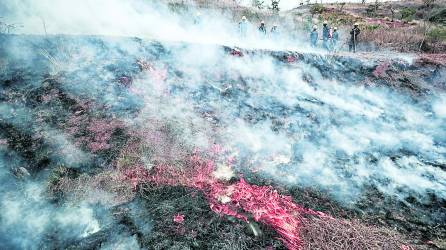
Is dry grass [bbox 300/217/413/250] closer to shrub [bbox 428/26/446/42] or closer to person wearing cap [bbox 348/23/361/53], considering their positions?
person wearing cap [bbox 348/23/361/53]

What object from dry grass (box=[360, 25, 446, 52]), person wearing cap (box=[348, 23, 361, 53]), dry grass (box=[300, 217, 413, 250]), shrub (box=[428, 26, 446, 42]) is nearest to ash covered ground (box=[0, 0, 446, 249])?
dry grass (box=[300, 217, 413, 250])

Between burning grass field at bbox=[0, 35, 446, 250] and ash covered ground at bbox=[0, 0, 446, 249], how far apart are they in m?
0.04

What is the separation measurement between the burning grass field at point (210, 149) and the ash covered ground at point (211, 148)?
36 millimetres

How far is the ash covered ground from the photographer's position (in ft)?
17.7

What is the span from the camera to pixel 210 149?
303 inches

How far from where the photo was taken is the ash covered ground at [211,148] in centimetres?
540

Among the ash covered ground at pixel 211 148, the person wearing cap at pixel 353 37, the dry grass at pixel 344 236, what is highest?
the person wearing cap at pixel 353 37

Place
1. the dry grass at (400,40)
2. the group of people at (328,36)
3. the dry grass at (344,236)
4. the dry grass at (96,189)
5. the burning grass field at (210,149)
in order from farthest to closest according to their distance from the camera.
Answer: the dry grass at (400,40) → the group of people at (328,36) → the dry grass at (96,189) → the burning grass field at (210,149) → the dry grass at (344,236)

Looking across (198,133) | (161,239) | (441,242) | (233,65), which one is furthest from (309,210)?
(233,65)

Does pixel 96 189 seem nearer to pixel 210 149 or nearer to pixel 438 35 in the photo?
pixel 210 149

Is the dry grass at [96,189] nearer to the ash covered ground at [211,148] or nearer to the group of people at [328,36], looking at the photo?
the ash covered ground at [211,148]

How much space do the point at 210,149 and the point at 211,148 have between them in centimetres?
5

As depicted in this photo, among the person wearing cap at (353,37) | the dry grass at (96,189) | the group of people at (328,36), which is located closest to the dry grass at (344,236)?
the dry grass at (96,189)

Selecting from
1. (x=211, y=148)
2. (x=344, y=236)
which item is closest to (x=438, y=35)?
(x=211, y=148)
